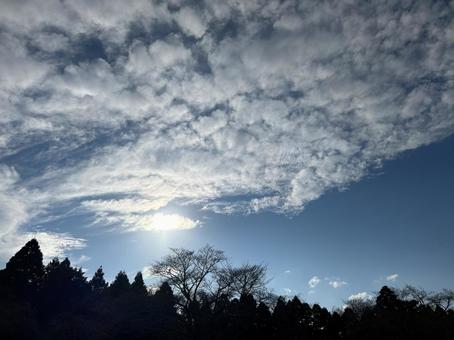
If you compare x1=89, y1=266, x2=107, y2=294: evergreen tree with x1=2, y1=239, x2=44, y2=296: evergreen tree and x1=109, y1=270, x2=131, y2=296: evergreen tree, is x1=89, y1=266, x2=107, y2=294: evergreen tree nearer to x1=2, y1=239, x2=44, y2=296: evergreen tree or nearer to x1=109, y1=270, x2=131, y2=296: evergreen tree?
x1=109, y1=270, x2=131, y2=296: evergreen tree

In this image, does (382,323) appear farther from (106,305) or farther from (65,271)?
(65,271)

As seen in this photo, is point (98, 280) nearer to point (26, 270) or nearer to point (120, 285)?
point (120, 285)

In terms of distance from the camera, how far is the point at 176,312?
37281 millimetres

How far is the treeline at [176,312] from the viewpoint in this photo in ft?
92.5

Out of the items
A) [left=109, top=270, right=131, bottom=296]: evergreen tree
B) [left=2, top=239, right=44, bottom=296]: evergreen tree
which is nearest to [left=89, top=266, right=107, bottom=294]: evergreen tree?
[left=109, top=270, right=131, bottom=296]: evergreen tree

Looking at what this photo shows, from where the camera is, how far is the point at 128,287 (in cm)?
4994

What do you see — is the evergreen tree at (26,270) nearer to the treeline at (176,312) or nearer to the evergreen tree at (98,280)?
the treeline at (176,312)

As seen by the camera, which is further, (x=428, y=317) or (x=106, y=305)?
(x=106, y=305)

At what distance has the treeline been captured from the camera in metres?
28.2

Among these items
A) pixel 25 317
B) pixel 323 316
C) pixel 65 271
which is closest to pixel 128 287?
pixel 65 271

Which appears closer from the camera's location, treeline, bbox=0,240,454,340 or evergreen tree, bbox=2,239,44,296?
treeline, bbox=0,240,454,340

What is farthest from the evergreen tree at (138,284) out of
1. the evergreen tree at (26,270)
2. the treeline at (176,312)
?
the evergreen tree at (26,270)

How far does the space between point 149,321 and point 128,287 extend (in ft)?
54.3

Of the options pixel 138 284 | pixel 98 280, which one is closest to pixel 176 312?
pixel 138 284
